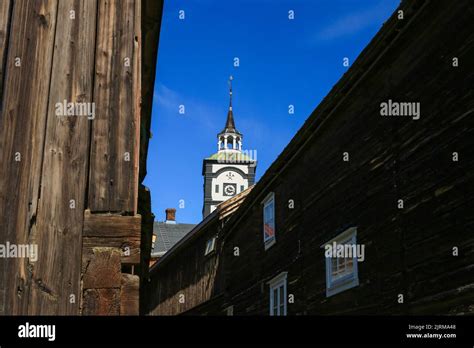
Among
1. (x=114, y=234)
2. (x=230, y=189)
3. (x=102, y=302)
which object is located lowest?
(x=102, y=302)

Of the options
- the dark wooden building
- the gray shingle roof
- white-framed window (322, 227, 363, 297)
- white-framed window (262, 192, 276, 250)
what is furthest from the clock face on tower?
white-framed window (322, 227, 363, 297)

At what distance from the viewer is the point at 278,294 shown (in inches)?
617

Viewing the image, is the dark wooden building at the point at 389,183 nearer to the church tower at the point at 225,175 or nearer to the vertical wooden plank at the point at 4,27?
the vertical wooden plank at the point at 4,27

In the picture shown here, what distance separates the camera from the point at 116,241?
3.50m

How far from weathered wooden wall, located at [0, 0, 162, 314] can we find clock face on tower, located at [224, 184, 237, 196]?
88018mm

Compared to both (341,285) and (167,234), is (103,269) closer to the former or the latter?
(341,285)

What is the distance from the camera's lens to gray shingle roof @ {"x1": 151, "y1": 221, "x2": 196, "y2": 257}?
175 feet

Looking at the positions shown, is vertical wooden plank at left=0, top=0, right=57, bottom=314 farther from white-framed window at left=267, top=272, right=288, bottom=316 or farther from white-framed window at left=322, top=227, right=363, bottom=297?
white-framed window at left=267, top=272, right=288, bottom=316

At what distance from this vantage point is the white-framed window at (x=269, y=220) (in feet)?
54.9

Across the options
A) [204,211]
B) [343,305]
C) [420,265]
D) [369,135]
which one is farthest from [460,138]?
[204,211]

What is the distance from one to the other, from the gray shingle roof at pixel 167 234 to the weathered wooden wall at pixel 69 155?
4881cm

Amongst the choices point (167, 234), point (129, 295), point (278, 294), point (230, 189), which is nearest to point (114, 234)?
point (129, 295)

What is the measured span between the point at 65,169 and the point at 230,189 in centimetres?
8922

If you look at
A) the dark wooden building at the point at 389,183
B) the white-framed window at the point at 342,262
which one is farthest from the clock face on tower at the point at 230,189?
the white-framed window at the point at 342,262
